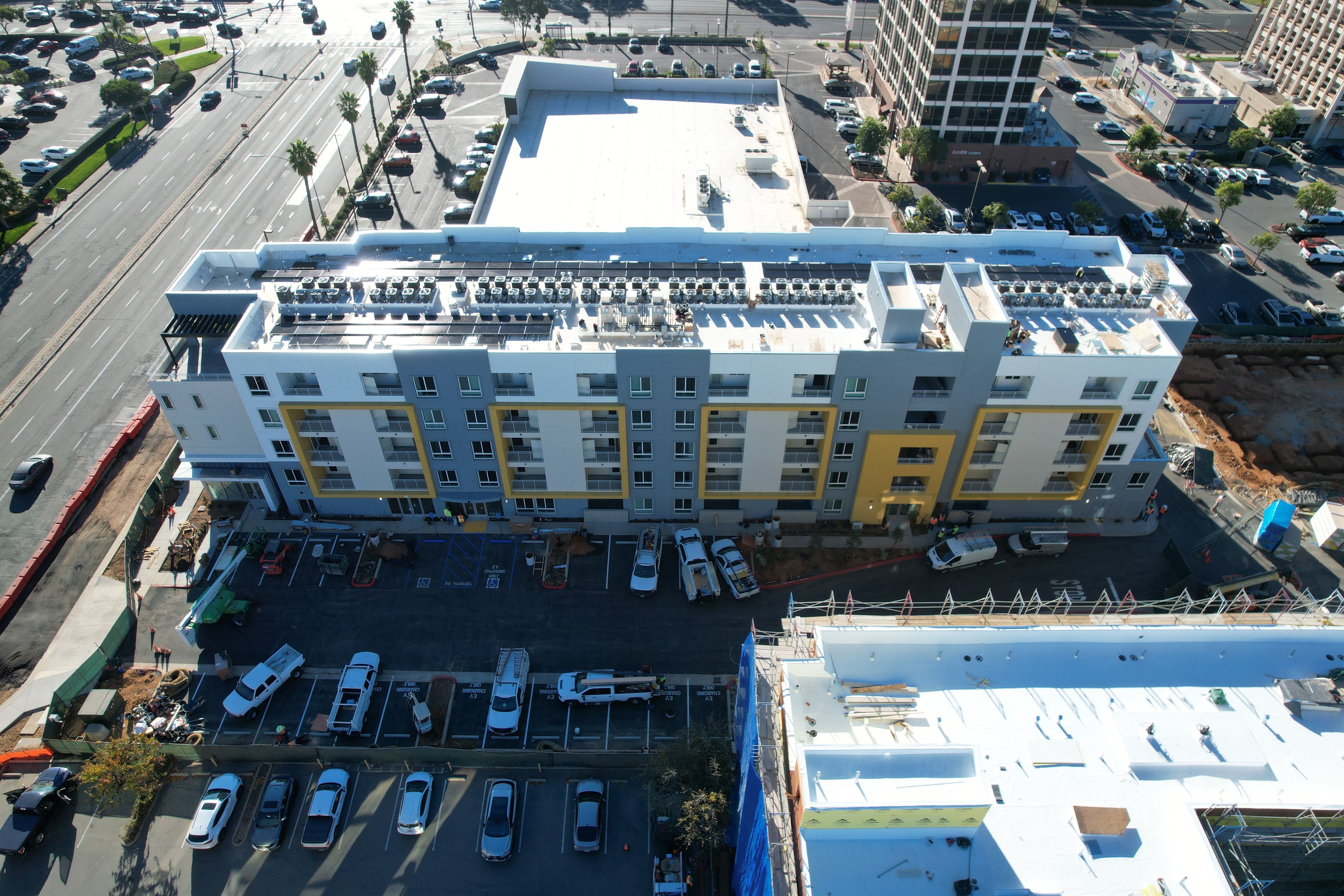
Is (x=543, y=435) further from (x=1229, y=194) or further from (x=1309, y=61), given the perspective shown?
(x=1309, y=61)

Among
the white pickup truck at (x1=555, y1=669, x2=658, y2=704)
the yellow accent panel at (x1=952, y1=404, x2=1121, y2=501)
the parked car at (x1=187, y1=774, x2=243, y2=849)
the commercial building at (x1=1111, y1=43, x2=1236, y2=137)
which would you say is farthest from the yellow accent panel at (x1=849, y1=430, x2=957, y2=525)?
the commercial building at (x1=1111, y1=43, x2=1236, y2=137)

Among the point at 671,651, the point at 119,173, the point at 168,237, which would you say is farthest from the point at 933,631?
the point at 119,173

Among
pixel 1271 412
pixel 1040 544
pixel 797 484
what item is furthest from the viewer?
pixel 1271 412

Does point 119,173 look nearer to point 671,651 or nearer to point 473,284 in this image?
point 473,284

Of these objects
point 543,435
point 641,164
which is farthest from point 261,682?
point 641,164

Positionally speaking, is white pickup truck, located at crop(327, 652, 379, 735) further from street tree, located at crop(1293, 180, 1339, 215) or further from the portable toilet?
street tree, located at crop(1293, 180, 1339, 215)
